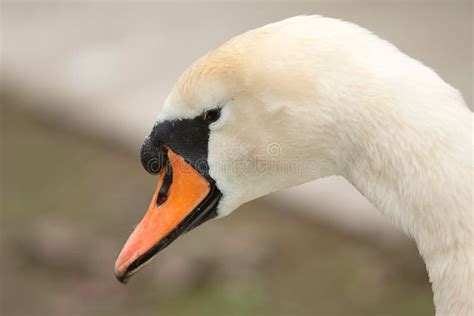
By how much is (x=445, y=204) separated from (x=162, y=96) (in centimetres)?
463

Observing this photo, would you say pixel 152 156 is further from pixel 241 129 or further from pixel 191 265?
pixel 191 265

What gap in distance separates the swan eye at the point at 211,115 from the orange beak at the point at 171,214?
6.7 inches

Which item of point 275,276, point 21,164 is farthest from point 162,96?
point 275,276

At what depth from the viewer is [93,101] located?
641 cm

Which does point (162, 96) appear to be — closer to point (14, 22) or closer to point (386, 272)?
point (14, 22)

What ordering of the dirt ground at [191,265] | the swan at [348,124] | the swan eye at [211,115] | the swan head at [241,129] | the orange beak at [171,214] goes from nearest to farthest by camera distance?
1. the swan at [348,124]
2. the swan head at [241,129]
3. the swan eye at [211,115]
4. the orange beak at [171,214]
5. the dirt ground at [191,265]

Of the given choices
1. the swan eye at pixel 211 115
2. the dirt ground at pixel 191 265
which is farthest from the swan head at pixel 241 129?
the dirt ground at pixel 191 265

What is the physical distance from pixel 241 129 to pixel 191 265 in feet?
8.99

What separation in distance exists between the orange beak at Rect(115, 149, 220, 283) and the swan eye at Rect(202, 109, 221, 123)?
0.56 ft

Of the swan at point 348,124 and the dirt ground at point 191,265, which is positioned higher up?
the swan at point 348,124

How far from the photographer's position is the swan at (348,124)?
176 centimetres

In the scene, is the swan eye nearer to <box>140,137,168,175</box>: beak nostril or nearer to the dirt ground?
<box>140,137,168,175</box>: beak nostril

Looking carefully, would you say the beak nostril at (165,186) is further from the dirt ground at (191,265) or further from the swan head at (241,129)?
the dirt ground at (191,265)

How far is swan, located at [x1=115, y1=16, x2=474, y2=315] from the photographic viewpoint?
176 centimetres
